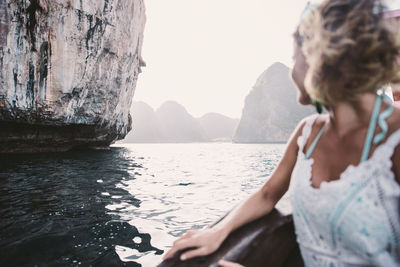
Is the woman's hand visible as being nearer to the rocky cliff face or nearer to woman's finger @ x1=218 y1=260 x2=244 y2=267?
woman's finger @ x1=218 y1=260 x2=244 y2=267

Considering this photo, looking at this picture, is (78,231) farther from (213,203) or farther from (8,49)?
(8,49)

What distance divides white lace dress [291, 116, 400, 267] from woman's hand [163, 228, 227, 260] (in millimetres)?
405

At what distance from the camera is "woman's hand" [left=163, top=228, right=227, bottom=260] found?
35.0 inches

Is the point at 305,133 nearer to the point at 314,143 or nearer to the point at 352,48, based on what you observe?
the point at 314,143

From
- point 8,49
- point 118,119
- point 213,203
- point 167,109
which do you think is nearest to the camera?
point 213,203

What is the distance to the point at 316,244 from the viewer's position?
88 centimetres

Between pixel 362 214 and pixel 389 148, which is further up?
pixel 389 148

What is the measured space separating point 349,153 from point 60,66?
15537 mm

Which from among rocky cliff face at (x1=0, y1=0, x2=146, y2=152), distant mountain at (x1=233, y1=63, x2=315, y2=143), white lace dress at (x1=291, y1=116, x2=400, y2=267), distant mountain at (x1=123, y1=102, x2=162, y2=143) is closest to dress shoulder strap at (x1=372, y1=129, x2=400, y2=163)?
white lace dress at (x1=291, y1=116, x2=400, y2=267)

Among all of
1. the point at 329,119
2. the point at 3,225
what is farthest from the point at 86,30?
the point at 329,119

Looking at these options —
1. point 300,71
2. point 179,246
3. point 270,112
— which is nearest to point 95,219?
point 179,246

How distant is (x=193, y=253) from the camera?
886 mm

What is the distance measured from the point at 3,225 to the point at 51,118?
1280 centimetres

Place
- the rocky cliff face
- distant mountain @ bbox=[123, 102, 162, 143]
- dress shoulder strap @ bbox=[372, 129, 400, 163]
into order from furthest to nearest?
distant mountain @ bbox=[123, 102, 162, 143] < the rocky cliff face < dress shoulder strap @ bbox=[372, 129, 400, 163]
